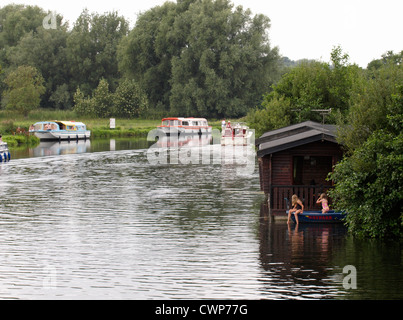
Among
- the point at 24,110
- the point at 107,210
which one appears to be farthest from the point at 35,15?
the point at 107,210

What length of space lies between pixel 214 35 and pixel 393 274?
96723 mm

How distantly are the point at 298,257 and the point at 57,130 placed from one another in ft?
226

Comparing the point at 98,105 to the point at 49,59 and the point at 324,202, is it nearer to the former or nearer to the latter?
the point at 49,59

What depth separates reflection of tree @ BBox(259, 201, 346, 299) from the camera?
14.9 metres

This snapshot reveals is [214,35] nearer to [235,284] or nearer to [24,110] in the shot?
[24,110]

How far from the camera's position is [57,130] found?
8331cm

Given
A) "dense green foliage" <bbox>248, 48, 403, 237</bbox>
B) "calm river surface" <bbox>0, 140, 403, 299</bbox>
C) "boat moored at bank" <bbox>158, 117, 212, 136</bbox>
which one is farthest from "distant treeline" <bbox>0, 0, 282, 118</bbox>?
"dense green foliage" <bbox>248, 48, 403, 237</bbox>

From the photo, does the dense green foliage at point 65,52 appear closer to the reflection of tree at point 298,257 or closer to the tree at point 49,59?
the tree at point 49,59

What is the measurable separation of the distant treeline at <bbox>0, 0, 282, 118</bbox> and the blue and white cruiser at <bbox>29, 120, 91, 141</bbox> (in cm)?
2462

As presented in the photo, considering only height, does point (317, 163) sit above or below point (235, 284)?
above

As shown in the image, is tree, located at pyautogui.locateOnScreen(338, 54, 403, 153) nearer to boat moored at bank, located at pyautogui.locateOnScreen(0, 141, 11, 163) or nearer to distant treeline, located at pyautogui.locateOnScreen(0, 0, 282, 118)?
boat moored at bank, located at pyautogui.locateOnScreen(0, 141, 11, 163)

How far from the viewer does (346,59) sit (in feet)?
148

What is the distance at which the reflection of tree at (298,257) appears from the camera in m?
14.9
